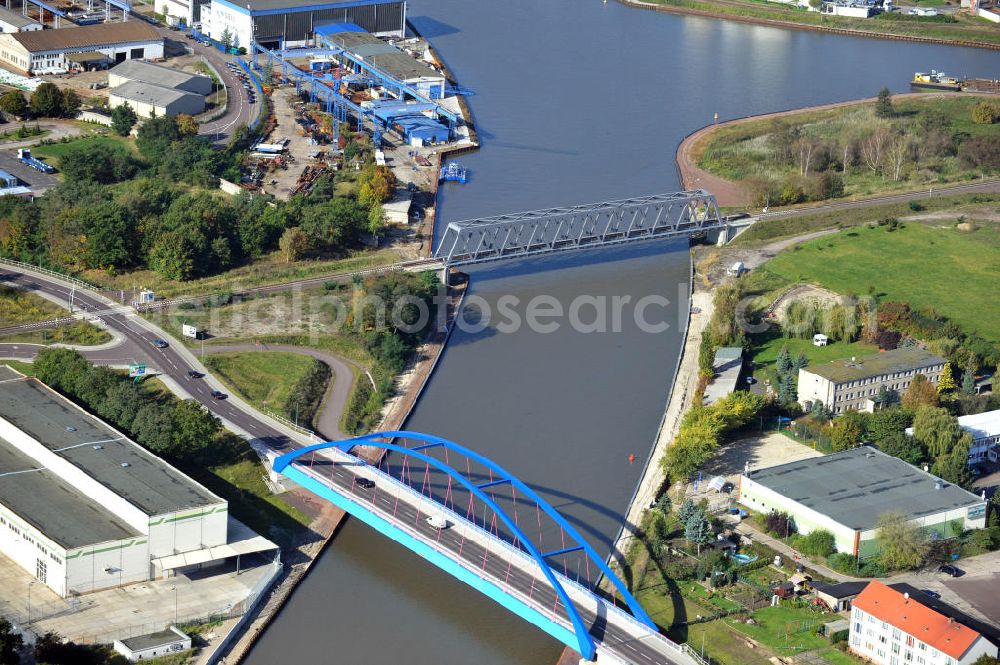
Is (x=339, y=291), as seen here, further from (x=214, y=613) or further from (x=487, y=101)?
(x=487, y=101)

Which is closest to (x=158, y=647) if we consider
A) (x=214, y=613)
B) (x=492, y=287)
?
(x=214, y=613)

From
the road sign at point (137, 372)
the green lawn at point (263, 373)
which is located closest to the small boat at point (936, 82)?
the green lawn at point (263, 373)

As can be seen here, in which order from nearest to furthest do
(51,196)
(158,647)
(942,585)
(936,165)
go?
(158,647) → (942,585) → (51,196) → (936,165)

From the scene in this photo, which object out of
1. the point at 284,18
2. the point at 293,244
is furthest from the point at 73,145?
the point at 284,18

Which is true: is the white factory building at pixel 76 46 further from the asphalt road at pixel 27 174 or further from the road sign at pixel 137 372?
the road sign at pixel 137 372

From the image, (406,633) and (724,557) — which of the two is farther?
(724,557)

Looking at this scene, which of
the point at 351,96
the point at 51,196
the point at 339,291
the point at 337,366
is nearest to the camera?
the point at 337,366
